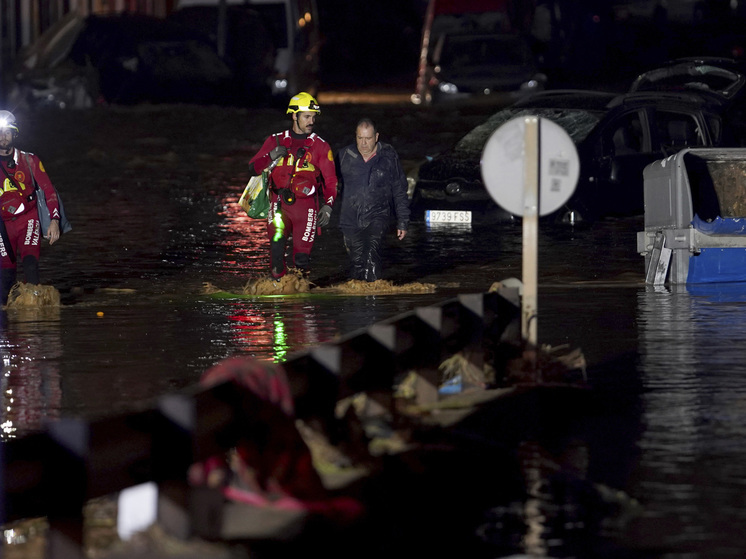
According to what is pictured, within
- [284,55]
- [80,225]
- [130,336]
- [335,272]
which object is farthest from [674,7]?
[130,336]

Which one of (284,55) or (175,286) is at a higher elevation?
(284,55)

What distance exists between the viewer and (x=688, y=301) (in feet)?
49.5

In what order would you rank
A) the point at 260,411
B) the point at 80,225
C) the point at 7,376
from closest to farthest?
the point at 260,411, the point at 7,376, the point at 80,225

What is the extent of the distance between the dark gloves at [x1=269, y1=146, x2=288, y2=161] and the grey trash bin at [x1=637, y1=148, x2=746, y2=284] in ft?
12.2

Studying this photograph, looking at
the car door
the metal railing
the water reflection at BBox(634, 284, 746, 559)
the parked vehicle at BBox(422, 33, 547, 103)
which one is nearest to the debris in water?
the water reflection at BBox(634, 284, 746, 559)

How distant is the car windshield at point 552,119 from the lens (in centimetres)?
2195

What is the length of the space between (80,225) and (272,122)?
11680 millimetres

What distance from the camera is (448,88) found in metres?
33.3

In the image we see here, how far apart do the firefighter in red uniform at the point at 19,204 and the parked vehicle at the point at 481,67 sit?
1852 centimetres

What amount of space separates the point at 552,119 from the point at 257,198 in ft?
24.0

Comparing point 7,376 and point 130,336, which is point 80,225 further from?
point 7,376

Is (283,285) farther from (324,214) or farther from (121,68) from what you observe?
(121,68)

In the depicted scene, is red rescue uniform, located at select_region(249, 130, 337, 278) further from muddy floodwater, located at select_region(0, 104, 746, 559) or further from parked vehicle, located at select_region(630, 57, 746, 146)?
parked vehicle, located at select_region(630, 57, 746, 146)

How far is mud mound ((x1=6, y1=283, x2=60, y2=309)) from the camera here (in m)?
15.7
